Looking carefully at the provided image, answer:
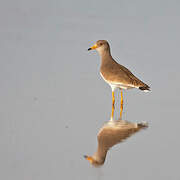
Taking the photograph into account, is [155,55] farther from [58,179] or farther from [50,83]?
[58,179]

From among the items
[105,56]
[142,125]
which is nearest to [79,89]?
[105,56]

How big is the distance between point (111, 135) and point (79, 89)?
2385mm

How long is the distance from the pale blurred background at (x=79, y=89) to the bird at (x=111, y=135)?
91 millimetres

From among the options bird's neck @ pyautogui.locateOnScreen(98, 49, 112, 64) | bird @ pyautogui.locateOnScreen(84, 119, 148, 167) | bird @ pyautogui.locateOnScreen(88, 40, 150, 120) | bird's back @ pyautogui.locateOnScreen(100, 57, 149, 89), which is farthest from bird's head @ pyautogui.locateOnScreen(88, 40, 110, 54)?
bird @ pyautogui.locateOnScreen(84, 119, 148, 167)

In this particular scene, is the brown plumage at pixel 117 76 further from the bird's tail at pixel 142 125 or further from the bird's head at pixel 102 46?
the bird's tail at pixel 142 125

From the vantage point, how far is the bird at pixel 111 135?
19.7ft

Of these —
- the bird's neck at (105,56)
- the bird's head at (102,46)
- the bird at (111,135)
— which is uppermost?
the bird's head at (102,46)

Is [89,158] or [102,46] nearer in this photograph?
[89,158]

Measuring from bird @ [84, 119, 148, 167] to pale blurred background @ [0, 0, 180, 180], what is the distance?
0.09 m

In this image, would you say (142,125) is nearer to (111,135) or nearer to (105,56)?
(111,135)

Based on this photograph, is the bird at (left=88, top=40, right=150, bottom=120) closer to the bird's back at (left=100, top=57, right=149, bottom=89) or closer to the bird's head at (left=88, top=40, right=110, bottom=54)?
the bird's back at (left=100, top=57, right=149, bottom=89)

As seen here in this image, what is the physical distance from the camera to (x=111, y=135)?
22.5 ft

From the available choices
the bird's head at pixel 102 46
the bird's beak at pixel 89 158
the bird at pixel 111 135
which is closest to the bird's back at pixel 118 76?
the bird's head at pixel 102 46

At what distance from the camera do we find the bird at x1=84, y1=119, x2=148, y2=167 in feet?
19.7
